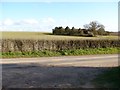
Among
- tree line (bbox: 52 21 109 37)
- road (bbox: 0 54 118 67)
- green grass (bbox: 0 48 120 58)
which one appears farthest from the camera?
tree line (bbox: 52 21 109 37)

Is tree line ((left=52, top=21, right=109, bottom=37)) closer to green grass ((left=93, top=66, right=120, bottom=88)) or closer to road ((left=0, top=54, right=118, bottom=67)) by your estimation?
road ((left=0, top=54, right=118, bottom=67))

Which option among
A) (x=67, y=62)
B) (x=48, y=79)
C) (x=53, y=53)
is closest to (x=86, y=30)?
(x=53, y=53)

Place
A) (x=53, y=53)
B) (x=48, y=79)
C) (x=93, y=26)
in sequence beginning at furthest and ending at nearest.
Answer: (x=93, y=26), (x=53, y=53), (x=48, y=79)

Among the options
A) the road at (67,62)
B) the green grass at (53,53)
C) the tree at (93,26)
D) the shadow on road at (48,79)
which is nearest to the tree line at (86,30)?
the tree at (93,26)

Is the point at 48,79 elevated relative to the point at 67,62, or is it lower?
elevated

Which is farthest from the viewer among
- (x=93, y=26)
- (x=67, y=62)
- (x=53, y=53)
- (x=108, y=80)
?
(x=93, y=26)

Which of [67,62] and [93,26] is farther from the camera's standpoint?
[93,26]

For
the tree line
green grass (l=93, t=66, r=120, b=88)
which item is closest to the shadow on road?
green grass (l=93, t=66, r=120, b=88)

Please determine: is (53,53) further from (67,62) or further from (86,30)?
(86,30)

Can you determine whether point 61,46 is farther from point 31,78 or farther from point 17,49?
point 31,78

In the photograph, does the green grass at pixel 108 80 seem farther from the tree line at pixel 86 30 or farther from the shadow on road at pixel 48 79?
the tree line at pixel 86 30

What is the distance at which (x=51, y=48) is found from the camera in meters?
32.7

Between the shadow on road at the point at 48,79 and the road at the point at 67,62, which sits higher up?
the shadow on road at the point at 48,79

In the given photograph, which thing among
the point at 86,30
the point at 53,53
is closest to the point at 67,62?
the point at 53,53
